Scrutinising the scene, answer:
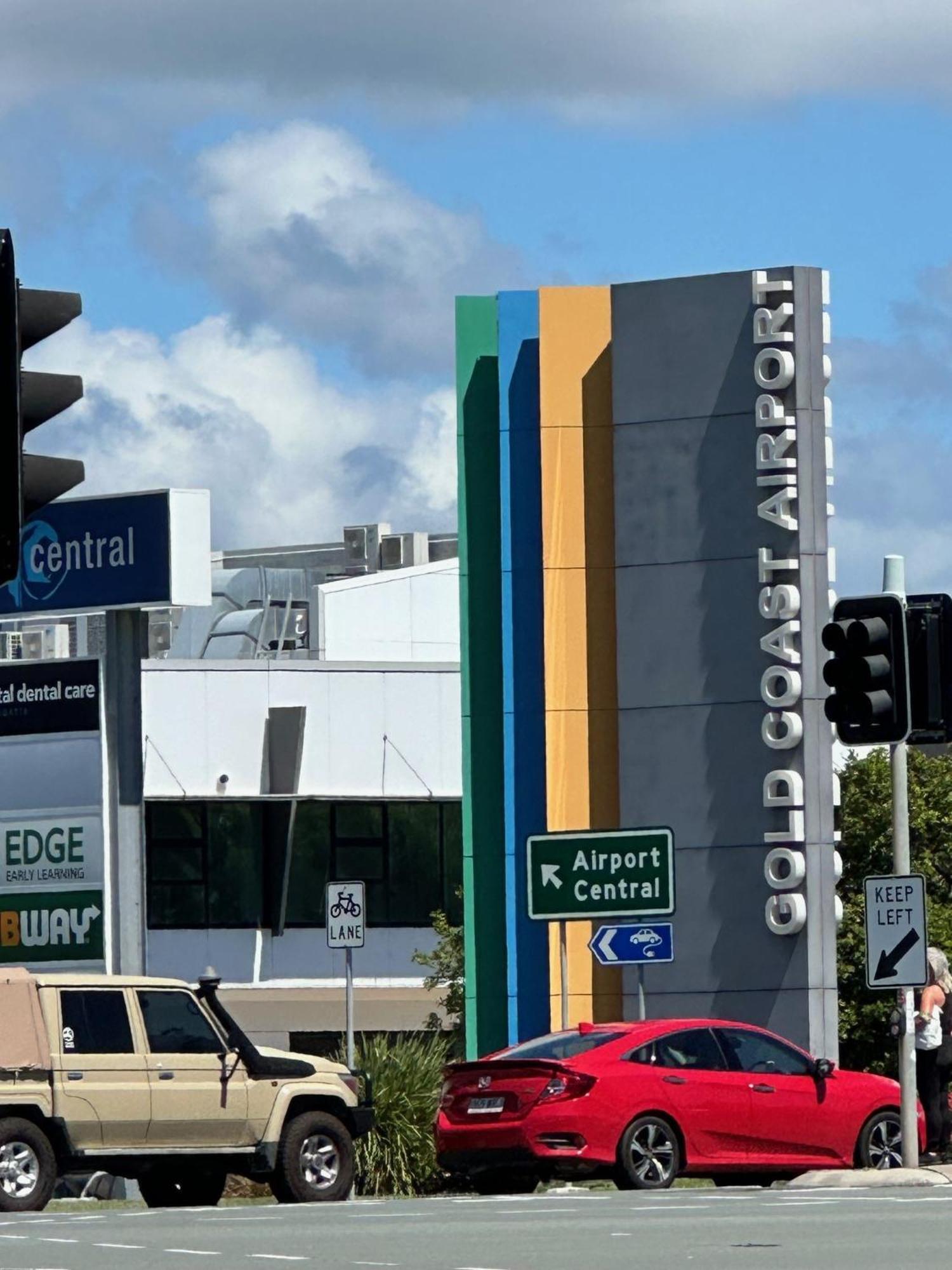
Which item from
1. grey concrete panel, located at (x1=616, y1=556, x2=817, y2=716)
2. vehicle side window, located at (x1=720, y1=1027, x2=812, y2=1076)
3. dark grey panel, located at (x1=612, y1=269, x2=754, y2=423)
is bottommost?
vehicle side window, located at (x1=720, y1=1027, x2=812, y2=1076)

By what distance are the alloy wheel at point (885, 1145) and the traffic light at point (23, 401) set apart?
14976 mm

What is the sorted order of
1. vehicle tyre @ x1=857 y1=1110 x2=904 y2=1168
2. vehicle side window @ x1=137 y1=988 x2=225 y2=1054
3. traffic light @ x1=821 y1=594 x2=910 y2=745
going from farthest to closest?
vehicle tyre @ x1=857 y1=1110 x2=904 y2=1168 < vehicle side window @ x1=137 y1=988 x2=225 y2=1054 < traffic light @ x1=821 y1=594 x2=910 y2=745

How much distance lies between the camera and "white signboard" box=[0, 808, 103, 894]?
34594 mm

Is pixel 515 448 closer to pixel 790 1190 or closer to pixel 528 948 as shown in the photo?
pixel 528 948

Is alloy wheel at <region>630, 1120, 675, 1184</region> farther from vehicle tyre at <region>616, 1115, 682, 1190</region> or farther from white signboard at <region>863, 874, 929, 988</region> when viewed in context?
white signboard at <region>863, 874, 929, 988</region>

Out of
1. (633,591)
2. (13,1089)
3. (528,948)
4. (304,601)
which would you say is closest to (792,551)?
(633,591)

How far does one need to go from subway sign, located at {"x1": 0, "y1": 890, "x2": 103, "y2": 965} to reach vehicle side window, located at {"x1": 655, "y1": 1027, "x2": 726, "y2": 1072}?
1330 centimetres

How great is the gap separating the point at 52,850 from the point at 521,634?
22.3ft

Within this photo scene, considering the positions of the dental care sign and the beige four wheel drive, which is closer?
the beige four wheel drive

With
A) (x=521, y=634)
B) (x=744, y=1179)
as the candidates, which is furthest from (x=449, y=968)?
(x=744, y=1179)

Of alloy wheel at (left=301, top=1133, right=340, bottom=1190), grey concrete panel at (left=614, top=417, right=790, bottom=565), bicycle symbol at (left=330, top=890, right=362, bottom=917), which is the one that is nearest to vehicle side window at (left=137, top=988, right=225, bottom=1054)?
alloy wheel at (left=301, top=1133, right=340, bottom=1190)

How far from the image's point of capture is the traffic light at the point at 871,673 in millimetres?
19109

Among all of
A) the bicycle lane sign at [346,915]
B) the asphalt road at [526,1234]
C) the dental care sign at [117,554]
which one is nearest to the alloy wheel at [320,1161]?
the asphalt road at [526,1234]

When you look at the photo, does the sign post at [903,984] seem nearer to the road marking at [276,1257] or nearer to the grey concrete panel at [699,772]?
the road marking at [276,1257]
